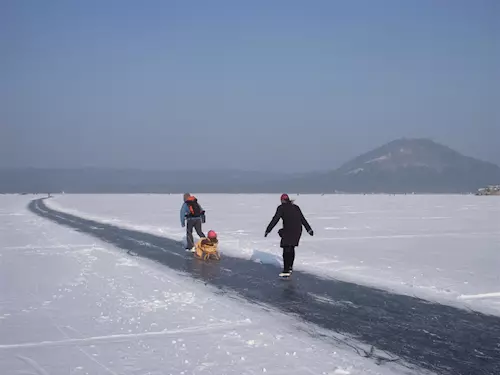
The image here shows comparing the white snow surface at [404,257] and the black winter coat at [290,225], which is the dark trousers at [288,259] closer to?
Answer: the black winter coat at [290,225]

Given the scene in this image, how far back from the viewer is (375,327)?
779 cm

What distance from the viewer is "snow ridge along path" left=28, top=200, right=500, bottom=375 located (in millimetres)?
6453

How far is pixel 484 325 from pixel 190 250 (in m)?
10.6

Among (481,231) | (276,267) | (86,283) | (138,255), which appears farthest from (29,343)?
(481,231)

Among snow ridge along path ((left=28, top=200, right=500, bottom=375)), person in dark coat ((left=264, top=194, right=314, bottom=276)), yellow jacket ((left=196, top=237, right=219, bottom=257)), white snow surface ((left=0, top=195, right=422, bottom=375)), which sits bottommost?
white snow surface ((left=0, top=195, right=422, bottom=375))

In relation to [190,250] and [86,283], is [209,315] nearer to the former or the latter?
[86,283]

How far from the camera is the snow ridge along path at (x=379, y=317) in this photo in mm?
6453

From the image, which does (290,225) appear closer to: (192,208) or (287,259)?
(287,259)

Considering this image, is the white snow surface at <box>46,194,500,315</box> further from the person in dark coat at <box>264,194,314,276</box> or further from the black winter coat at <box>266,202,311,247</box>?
the black winter coat at <box>266,202,311,247</box>

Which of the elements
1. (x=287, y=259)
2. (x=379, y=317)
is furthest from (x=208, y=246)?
(x=379, y=317)

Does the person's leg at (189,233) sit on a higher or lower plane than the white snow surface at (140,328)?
higher

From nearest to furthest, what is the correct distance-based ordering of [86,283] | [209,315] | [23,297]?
[209,315], [23,297], [86,283]

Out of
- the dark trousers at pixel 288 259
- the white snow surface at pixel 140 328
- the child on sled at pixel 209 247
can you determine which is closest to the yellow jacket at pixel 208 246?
the child on sled at pixel 209 247

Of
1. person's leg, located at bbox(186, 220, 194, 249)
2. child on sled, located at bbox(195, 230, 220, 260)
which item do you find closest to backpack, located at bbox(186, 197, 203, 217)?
person's leg, located at bbox(186, 220, 194, 249)
